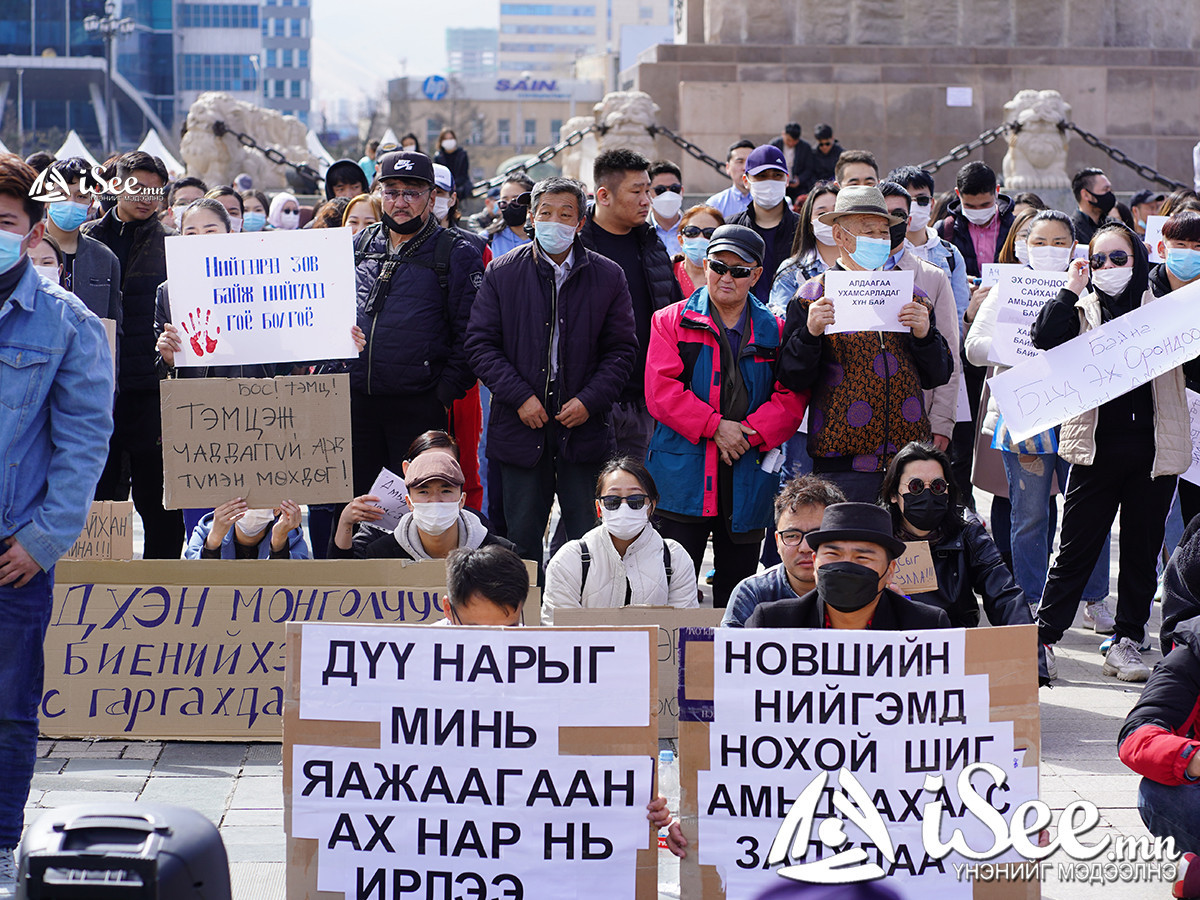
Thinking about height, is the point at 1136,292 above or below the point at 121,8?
below

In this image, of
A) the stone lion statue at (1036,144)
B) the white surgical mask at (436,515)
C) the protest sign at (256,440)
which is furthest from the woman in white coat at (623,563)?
the stone lion statue at (1036,144)

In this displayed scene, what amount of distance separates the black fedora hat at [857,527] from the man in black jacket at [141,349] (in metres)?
4.02

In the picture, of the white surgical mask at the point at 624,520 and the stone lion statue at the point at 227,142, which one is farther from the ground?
the stone lion statue at the point at 227,142

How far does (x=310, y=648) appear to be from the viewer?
13.5ft

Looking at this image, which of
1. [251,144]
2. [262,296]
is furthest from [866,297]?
[251,144]

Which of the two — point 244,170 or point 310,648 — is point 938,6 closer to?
point 244,170

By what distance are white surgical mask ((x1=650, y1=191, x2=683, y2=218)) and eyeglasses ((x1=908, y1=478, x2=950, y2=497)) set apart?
14.3 ft

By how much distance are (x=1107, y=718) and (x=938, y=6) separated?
13.9 meters

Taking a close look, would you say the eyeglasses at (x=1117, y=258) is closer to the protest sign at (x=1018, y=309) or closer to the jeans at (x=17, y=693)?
the protest sign at (x=1018, y=309)

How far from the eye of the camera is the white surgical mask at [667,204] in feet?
31.8

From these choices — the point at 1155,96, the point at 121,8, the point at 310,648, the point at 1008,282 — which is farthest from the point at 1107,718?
the point at 121,8

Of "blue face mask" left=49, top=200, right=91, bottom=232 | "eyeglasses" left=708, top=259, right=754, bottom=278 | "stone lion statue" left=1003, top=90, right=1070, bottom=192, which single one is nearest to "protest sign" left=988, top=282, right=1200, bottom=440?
"eyeglasses" left=708, top=259, right=754, bottom=278

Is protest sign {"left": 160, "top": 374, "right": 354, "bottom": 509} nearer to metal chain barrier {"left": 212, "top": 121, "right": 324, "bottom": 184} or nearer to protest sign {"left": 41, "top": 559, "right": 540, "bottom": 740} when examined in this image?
protest sign {"left": 41, "top": 559, "right": 540, "bottom": 740}

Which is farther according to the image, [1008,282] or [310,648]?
[1008,282]
